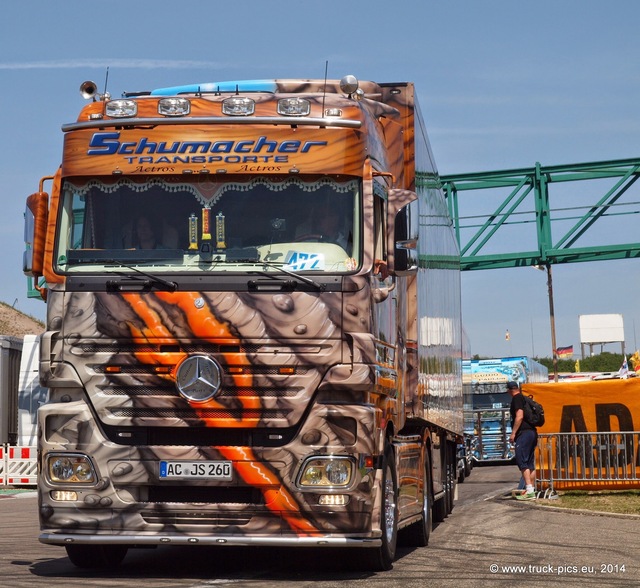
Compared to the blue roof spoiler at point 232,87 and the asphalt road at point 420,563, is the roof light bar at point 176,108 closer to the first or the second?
the blue roof spoiler at point 232,87

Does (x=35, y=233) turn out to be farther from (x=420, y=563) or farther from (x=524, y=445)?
(x=524, y=445)

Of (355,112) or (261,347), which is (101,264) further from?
(355,112)

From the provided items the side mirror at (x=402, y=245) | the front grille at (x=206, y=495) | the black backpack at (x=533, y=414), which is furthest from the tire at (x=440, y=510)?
the front grille at (x=206, y=495)

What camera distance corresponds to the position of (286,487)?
9305mm

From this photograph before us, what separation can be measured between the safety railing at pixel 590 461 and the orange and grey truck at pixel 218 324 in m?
10.1

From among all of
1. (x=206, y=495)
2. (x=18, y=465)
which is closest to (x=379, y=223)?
(x=206, y=495)

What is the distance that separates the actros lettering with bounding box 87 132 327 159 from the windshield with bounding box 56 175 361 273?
212 millimetres

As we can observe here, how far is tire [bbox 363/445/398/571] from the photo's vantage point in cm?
988

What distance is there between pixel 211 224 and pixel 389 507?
2.67 metres

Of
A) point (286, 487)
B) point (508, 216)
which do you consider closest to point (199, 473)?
point (286, 487)

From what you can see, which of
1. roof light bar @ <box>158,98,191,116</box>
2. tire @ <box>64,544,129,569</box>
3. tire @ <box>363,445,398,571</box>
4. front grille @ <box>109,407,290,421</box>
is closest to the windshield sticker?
front grille @ <box>109,407,290,421</box>

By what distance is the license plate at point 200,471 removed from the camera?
9.33 meters

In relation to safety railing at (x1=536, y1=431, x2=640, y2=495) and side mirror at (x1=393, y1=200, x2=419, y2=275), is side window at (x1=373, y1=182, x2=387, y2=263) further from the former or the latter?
safety railing at (x1=536, y1=431, x2=640, y2=495)

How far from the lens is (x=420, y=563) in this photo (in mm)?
10812
